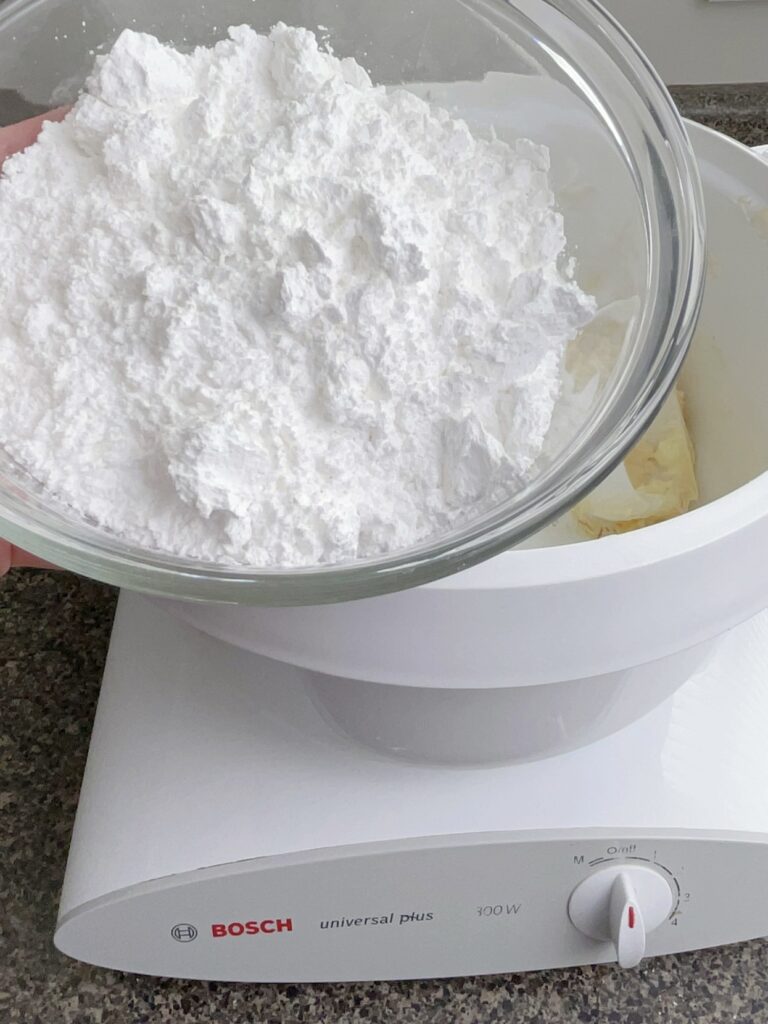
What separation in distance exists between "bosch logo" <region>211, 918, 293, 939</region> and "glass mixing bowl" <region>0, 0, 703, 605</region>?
0.28 meters

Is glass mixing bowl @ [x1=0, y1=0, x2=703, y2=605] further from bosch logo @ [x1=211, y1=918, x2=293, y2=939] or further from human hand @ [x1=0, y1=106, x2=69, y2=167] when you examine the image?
bosch logo @ [x1=211, y1=918, x2=293, y2=939]

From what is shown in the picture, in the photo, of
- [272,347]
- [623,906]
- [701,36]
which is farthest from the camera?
[701,36]

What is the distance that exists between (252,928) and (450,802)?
13cm

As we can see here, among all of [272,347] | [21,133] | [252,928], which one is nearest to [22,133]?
→ [21,133]

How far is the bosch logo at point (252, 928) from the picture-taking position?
524mm

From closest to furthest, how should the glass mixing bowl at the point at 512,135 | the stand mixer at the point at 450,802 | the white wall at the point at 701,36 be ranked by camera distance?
the glass mixing bowl at the point at 512,135, the stand mixer at the point at 450,802, the white wall at the point at 701,36

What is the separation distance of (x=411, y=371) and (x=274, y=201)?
0.08 m

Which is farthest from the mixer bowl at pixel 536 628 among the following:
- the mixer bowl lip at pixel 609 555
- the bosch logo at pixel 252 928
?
the bosch logo at pixel 252 928

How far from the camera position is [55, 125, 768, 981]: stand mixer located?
490mm

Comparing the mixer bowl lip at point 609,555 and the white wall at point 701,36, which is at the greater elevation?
the white wall at point 701,36

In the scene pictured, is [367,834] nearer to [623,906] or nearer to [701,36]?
[623,906]

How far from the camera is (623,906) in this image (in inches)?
19.6

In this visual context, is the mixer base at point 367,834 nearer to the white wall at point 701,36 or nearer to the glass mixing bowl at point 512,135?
the glass mixing bowl at point 512,135

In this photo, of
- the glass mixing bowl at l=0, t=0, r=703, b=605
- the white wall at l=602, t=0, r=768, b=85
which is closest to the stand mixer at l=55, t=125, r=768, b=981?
the glass mixing bowl at l=0, t=0, r=703, b=605
